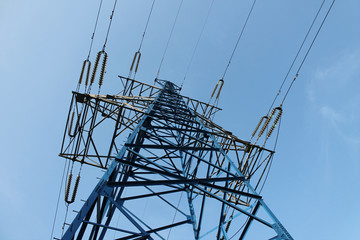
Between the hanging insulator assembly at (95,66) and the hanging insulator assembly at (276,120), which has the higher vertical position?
the hanging insulator assembly at (95,66)

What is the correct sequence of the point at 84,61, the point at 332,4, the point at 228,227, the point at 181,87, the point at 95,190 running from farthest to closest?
1. the point at 181,87
2. the point at 84,61
3. the point at 228,227
4. the point at 332,4
5. the point at 95,190

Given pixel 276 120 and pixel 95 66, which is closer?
pixel 95 66

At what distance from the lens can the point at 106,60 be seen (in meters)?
8.58

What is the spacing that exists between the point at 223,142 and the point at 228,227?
2.99m

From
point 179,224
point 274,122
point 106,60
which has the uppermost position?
point 106,60

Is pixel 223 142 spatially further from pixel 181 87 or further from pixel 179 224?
pixel 181 87

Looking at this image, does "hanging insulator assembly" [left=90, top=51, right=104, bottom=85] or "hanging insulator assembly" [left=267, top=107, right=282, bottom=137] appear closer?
"hanging insulator assembly" [left=90, top=51, right=104, bottom=85]

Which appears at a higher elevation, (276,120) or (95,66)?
(95,66)

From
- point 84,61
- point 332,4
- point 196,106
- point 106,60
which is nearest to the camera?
point 332,4

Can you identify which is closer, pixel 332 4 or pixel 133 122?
pixel 332 4

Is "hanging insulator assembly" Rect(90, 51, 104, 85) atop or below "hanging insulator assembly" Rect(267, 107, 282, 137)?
atop

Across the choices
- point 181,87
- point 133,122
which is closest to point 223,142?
point 133,122

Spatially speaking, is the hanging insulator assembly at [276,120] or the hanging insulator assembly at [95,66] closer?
the hanging insulator assembly at [95,66]

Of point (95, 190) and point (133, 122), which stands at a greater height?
point (133, 122)
